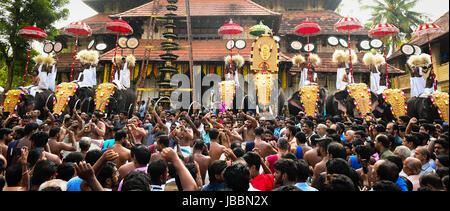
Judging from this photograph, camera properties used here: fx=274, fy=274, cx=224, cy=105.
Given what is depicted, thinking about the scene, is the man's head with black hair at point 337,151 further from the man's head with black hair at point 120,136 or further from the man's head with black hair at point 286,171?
the man's head with black hair at point 120,136

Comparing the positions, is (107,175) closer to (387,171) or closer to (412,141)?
(387,171)

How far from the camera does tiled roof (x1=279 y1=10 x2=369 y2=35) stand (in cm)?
1811

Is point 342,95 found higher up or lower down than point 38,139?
higher up

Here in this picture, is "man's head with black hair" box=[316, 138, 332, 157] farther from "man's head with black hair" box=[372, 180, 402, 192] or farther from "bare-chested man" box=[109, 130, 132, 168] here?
"bare-chested man" box=[109, 130, 132, 168]

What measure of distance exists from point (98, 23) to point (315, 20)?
50.5ft

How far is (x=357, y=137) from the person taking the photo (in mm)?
4812

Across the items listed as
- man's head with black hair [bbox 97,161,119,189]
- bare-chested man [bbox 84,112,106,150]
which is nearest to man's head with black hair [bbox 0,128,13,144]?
bare-chested man [bbox 84,112,106,150]

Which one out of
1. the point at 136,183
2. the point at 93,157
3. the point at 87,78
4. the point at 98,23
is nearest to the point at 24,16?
the point at 87,78

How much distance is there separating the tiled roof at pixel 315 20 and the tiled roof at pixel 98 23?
1197 cm

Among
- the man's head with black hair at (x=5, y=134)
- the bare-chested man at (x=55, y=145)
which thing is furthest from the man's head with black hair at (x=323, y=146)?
the man's head with black hair at (x=5, y=134)

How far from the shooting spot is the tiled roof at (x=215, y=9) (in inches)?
668

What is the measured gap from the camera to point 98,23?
19453 millimetres
